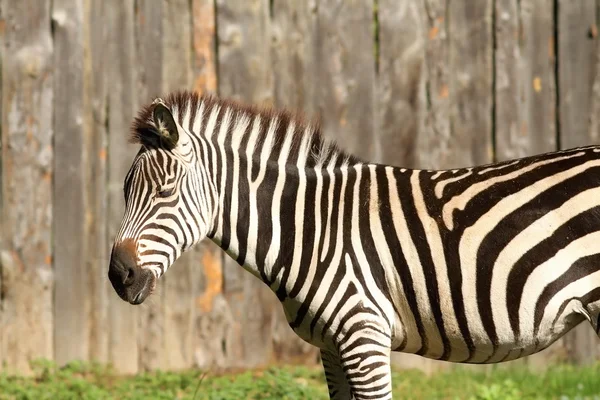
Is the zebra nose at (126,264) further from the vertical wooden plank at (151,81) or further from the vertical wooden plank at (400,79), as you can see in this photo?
the vertical wooden plank at (400,79)

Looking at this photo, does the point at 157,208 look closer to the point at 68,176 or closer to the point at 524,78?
the point at 68,176

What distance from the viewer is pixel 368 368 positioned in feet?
14.0

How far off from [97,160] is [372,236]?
319 centimetres

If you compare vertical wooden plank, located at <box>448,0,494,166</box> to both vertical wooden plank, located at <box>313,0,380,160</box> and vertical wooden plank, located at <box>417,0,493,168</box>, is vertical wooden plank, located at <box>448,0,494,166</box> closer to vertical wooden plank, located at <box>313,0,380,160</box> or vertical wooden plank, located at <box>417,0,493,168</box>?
vertical wooden plank, located at <box>417,0,493,168</box>

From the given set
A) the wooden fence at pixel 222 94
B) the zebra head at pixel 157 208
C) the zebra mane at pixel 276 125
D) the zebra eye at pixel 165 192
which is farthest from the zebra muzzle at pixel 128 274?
the wooden fence at pixel 222 94

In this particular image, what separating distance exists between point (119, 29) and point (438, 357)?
385 centimetres

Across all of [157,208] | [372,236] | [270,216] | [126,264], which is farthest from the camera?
[270,216]

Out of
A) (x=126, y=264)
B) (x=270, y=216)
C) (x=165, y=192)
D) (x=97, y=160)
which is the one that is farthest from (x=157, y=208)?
(x=97, y=160)

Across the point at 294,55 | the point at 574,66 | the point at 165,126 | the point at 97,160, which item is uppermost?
the point at 294,55

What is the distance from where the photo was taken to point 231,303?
698 centimetres

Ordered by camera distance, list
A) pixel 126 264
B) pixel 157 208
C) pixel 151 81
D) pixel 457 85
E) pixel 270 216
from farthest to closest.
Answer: pixel 457 85
pixel 151 81
pixel 270 216
pixel 157 208
pixel 126 264

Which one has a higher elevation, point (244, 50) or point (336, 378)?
point (244, 50)

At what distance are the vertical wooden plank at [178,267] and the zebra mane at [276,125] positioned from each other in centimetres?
230

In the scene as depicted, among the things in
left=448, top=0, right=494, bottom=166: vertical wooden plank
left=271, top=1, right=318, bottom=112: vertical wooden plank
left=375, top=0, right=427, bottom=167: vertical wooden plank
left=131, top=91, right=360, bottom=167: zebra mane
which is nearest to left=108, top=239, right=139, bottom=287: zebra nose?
left=131, top=91, right=360, bottom=167: zebra mane
